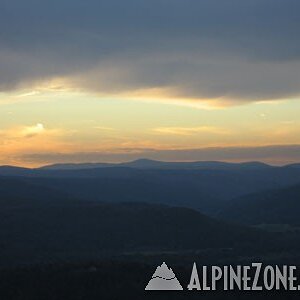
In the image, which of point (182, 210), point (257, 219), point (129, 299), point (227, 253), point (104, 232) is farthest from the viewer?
point (257, 219)

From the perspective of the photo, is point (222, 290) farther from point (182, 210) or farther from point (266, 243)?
point (182, 210)

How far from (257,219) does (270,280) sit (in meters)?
138

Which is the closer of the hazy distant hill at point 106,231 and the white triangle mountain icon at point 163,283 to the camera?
the white triangle mountain icon at point 163,283

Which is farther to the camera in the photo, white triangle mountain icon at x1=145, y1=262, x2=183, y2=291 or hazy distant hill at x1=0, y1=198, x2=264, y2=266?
hazy distant hill at x1=0, y1=198, x2=264, y2=266

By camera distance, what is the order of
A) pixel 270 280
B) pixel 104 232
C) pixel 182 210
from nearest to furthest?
pixel 270 280 < pixel 104 232 < pixel 182 210

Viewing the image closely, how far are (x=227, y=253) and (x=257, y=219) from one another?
274 feet

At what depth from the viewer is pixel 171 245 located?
409 ft

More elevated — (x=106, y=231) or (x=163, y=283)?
(x=163, y=283)

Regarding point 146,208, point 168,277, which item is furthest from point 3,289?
point 146,208

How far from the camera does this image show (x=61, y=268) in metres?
64.9

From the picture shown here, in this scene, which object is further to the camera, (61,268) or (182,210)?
(182,210)

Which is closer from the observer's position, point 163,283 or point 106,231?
point 163,283

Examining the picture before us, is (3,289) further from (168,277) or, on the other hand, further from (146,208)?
(146,208)

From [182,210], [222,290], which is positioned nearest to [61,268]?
[222,290]
